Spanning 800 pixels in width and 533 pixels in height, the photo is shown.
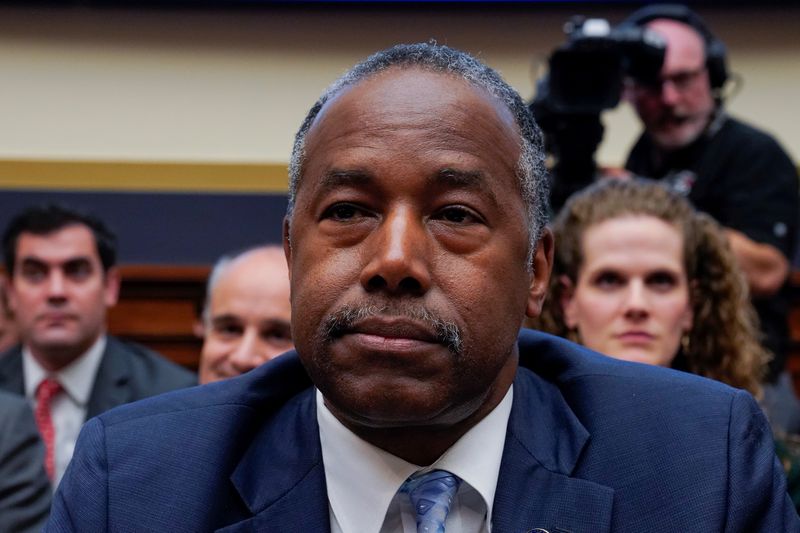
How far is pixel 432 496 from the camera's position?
4.37 ft

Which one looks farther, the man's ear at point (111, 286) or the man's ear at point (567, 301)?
the man's ear at point (111, 286)

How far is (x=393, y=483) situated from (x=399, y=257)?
28 cm

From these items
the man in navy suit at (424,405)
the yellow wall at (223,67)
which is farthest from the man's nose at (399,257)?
the yellow wall at (223,67)

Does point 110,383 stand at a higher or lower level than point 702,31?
lower

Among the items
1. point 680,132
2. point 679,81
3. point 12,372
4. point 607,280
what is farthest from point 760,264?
point 12,372

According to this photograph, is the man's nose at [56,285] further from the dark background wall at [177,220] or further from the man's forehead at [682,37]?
the man's forehead at [682,37]

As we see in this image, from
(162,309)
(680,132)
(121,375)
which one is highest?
(680,132)

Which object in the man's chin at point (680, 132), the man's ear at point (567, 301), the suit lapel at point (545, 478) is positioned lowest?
the suit lapel at point (545, 478)

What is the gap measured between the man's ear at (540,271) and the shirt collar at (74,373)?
2245 mm

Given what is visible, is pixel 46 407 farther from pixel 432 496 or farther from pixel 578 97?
pixel 432 496

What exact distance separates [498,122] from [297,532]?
0.51 metres

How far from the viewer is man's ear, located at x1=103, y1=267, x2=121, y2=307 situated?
3.56 meters

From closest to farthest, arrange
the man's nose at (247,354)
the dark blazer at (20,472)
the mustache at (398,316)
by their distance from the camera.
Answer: the mustache at (398,316) < the dark blazer at (20,472) < the man's nose at (247,354)

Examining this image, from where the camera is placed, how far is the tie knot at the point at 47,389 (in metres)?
3.44
